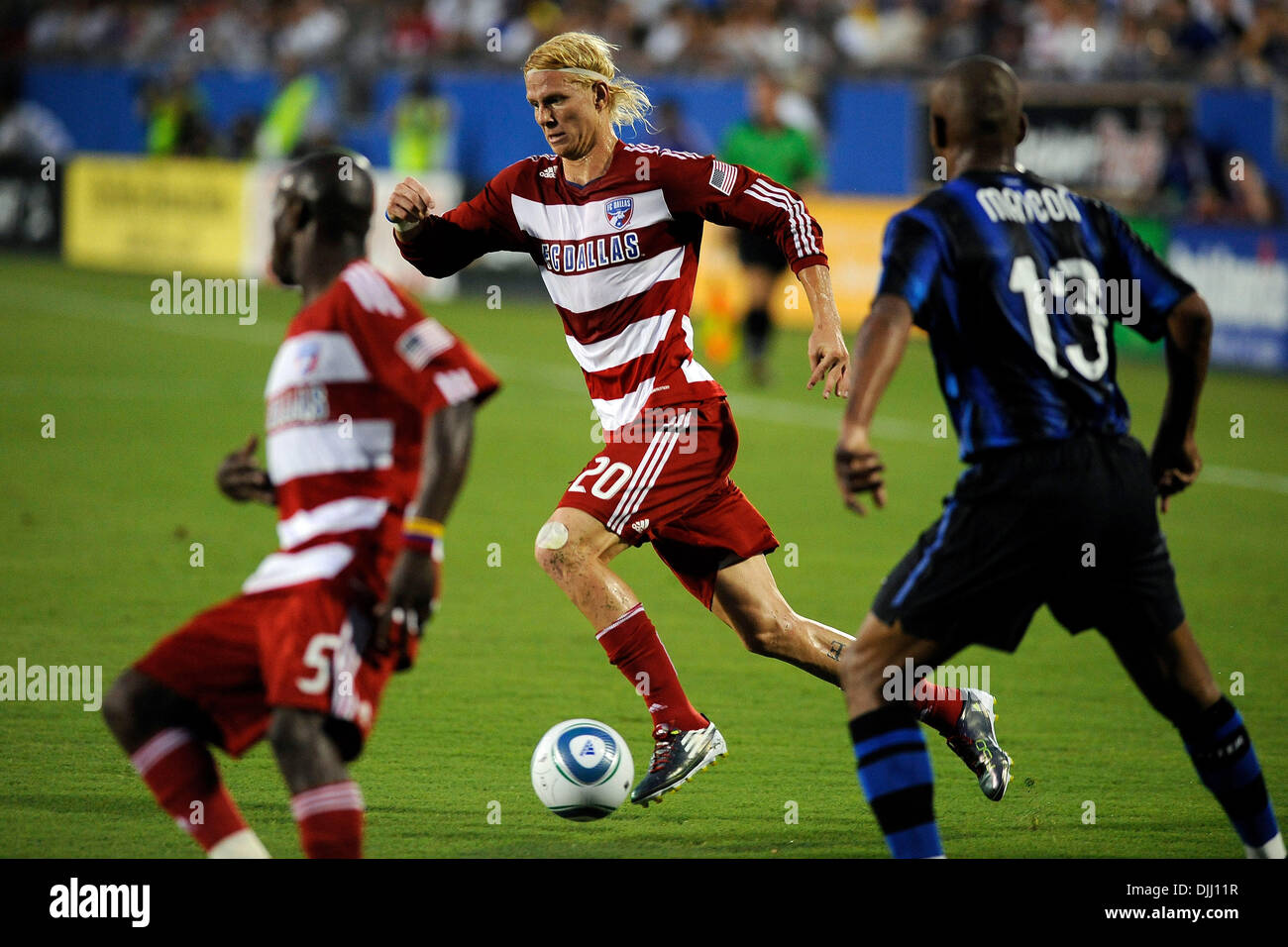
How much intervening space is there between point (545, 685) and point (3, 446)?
22.8 feet

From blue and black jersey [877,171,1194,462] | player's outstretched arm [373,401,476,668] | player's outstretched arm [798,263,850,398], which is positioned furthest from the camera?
player's outstretched arm [798,263,850,398]

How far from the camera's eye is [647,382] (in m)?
5.54

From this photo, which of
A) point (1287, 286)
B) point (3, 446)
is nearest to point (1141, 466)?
point (3, 446)

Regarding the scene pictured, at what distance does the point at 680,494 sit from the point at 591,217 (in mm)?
895

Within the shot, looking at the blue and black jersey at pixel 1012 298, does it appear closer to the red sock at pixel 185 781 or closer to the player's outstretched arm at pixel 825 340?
the player's outstretched arm at pixel 825 340

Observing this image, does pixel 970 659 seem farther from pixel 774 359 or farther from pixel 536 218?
pixel 774 359

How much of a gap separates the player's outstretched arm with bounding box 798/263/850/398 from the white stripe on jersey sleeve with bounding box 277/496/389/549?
1.38 m

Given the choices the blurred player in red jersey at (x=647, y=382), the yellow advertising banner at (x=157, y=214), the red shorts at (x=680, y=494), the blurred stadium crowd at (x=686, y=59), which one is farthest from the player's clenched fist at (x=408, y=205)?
the yellow advertising banner at (x=157, y=214)

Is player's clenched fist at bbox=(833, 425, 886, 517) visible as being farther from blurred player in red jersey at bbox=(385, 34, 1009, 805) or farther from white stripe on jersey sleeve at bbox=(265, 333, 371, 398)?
blurred player in red jersey at bbox=(385, 34, 1009, 805)

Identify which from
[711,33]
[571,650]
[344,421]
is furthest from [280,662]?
[711,33]

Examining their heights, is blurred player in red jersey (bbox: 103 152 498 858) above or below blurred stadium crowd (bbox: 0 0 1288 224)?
below

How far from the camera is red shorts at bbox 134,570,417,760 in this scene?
154 inches

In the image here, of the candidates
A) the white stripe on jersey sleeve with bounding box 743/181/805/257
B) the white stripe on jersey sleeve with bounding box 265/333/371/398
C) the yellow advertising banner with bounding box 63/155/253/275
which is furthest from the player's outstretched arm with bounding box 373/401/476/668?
the yellow advertising banner with bounding box 63/155/253/275
